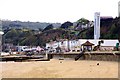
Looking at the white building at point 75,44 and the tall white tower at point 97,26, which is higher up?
the tall white tower at point 97,26

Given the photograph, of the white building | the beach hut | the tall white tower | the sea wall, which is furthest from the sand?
the tall white tower

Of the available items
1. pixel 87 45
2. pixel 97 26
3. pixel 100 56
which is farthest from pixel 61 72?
Result: pixel 97 26

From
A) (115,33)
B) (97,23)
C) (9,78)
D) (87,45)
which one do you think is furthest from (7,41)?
(9,78)

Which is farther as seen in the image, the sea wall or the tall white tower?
the tall white tower

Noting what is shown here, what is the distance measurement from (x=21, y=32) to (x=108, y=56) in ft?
242

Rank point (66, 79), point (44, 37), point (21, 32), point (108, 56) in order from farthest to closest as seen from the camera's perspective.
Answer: point (21, 32)
point (44, 37)
point (108, 56)
point (66, 79)

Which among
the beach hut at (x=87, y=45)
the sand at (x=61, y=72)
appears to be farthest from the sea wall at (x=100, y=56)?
the sand at (x=61, y=72)

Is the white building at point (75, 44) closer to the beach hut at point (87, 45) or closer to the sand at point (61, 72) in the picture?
the beach hut at point (87, 45)

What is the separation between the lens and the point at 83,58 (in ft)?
105

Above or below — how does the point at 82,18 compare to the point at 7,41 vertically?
above

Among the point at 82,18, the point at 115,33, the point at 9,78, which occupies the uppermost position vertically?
the point at 82,18

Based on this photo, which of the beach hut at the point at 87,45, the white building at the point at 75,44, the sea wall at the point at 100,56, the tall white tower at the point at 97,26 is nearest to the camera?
the sea wall at the point at 100,56

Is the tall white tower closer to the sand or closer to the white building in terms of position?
the white building

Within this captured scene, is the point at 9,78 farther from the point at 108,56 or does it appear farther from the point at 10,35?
the point at 10,35
